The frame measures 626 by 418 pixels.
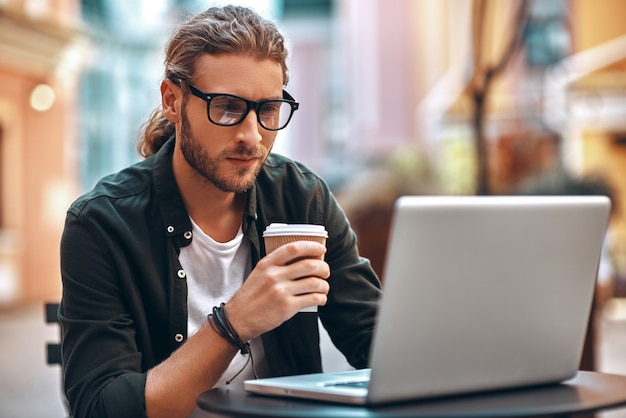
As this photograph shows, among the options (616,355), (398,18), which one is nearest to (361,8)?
(398,18)

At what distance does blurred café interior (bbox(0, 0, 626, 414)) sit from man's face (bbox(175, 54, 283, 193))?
307 millimetres

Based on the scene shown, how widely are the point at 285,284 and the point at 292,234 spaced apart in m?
0.10

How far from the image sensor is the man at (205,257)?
6.26ft

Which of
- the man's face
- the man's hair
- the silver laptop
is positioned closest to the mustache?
the man's face

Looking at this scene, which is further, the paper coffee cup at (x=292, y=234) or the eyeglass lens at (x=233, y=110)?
the eyeglass lens at (x=233, y=110)

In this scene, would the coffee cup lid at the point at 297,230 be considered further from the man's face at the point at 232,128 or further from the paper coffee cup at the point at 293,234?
the man's face at the point at 232,128

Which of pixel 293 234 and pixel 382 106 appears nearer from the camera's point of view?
pixel 293 234

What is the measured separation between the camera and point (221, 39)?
2.15 meters

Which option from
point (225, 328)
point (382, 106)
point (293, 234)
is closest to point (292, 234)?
point (293, 234)

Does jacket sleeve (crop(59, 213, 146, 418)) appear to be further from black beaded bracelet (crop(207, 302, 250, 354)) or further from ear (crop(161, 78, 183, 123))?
ear (crop(161, 78, 183, 123))

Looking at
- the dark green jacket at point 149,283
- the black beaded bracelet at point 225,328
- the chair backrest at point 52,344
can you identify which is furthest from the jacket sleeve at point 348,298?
the chair backrest at point 52,344

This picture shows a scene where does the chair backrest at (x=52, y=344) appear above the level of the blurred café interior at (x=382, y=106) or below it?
below

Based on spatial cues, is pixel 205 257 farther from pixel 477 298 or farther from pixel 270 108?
pixel 477 298

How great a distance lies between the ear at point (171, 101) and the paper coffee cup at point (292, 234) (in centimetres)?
51
